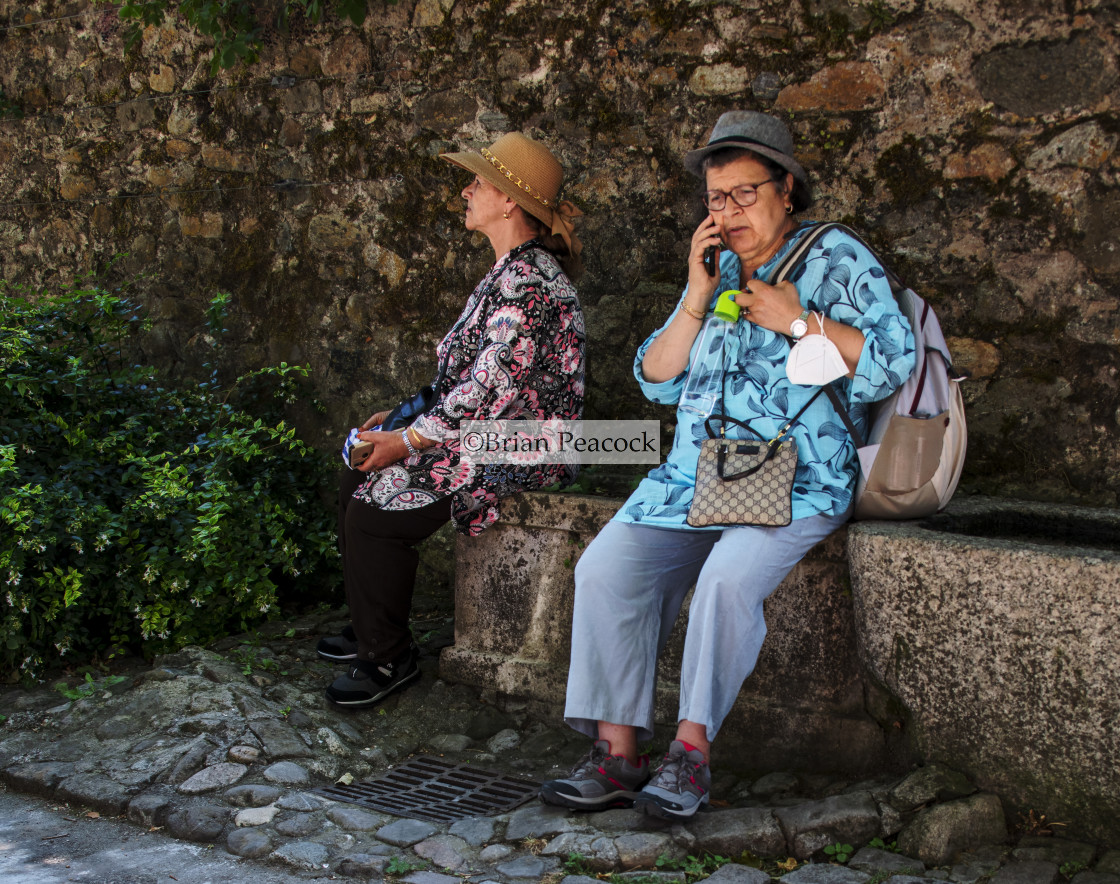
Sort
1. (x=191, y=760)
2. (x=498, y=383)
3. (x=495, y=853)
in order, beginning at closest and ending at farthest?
(x=495, y=853)
(x=191, y=760)
(x=498, y=383)

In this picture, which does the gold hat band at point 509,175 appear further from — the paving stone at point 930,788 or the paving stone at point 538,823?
the paving stone at point 930,788

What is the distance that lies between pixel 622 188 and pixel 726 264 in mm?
867

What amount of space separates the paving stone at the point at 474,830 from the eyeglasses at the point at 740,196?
1.56 meters

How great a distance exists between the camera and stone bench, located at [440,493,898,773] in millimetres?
2564

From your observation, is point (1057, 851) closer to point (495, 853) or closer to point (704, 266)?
point (495, 853)

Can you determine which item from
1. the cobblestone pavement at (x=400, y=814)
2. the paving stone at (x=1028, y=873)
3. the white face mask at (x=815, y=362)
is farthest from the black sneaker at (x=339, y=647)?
the paving stone at (x=1028, y=873)

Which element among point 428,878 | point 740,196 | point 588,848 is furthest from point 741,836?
point 740,196

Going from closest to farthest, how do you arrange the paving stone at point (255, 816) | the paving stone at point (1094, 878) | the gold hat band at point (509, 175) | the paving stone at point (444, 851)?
1. the paving stone at point (1094, 878)
2. the paving stone at point (444, 851)
3. the paving stone at point (255, 816)
4. the gold hat band at point (509, 175)

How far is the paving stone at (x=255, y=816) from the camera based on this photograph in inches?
92.8

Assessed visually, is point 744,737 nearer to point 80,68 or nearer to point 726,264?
point 726,264

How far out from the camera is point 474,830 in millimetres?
2367

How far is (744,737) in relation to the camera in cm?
271

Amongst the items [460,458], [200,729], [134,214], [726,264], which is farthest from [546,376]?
[134,214]

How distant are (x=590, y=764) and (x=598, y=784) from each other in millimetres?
61
